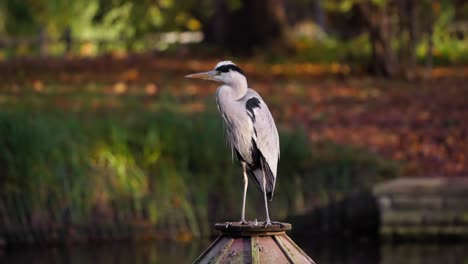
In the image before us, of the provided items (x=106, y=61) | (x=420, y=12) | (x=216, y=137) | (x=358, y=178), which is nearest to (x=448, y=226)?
(x=358, y=178)

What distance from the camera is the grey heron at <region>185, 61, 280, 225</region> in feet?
19.1

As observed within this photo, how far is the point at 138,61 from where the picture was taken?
2356cm

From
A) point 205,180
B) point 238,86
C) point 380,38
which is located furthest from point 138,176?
point 380,38

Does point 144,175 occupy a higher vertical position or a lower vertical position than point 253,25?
lower

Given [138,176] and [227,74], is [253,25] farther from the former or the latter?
[227,74]

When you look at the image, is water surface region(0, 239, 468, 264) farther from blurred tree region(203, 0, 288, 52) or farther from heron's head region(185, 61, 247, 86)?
blurred tree region(203, 0, 288, 52)

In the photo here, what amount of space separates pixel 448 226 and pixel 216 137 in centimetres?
286

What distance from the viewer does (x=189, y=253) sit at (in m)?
11.8

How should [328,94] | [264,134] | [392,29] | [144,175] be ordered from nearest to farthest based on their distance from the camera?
[264,134] → [144,175] → [328,94] → [392,29]

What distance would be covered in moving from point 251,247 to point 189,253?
5.97 meters

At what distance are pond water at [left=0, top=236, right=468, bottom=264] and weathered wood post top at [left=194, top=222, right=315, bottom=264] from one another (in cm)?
538

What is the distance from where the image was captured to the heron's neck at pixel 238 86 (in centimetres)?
582

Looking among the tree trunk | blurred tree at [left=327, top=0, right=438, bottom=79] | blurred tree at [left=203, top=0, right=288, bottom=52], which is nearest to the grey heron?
blurred tree at [left=327, top=0, right=438, bottom=79]

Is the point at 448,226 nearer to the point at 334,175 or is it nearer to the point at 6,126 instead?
the point at 334,175
